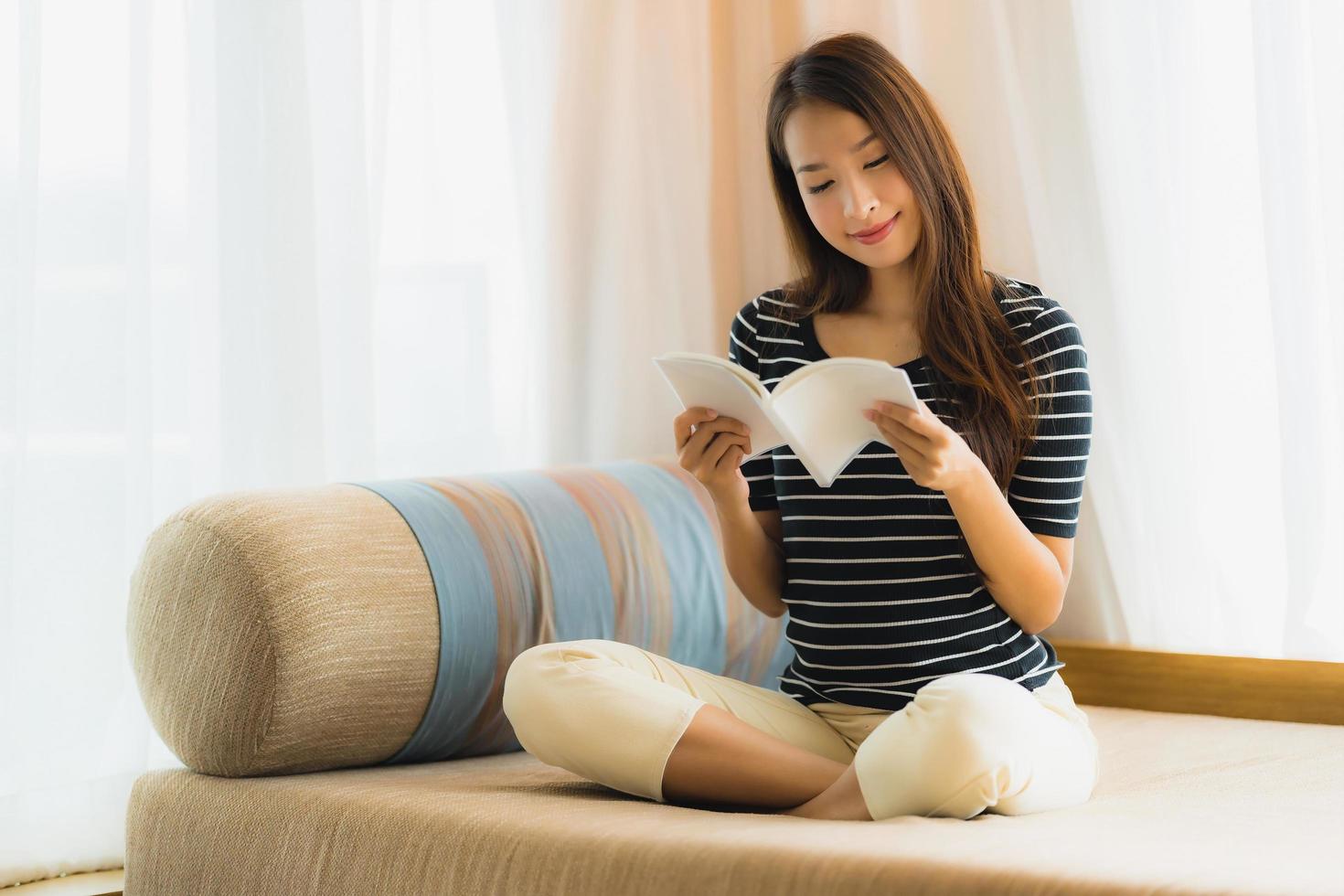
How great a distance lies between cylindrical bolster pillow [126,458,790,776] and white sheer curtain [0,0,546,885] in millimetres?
250

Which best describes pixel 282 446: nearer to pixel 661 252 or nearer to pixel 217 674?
pixel 217 674

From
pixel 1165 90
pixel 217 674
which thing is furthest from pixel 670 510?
pixel 1165 90

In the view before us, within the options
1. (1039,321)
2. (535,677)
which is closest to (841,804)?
(535,677)

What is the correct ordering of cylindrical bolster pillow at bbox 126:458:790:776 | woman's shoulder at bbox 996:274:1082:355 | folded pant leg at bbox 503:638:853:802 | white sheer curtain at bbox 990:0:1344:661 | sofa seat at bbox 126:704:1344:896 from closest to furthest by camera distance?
sofa seat at bbox 126:704:1344:896 < folded pant leg at bbox 503:638:853:802 < cylindrical bolster pillow at bbox 126:458:790:776 < woman's shoulder at bbox 996:274:1082:355 < white sheer curtain at bbox 990:0:1344:661

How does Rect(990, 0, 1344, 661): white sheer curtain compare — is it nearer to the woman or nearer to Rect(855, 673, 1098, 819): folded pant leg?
the woman

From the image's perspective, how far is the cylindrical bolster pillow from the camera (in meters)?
1.31

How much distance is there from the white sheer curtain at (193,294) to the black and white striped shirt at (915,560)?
2.28ft

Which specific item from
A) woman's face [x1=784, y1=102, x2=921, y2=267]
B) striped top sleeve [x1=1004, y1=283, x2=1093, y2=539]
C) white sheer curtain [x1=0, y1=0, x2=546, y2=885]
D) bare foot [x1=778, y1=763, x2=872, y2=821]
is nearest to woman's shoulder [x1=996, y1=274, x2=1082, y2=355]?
striped top sleeve [x1=1004, y1=283, x2=1093, y2=539]

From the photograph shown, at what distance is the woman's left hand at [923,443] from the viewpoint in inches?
45.9

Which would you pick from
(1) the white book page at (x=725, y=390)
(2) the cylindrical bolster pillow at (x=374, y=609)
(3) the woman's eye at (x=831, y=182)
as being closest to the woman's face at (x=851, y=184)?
(3) the woman's eye at (x=831, y=182)

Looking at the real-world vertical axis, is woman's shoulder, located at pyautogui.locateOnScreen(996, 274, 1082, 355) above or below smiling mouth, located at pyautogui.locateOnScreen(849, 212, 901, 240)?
below

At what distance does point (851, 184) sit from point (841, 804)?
621 millimetres

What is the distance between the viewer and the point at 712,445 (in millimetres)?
1335

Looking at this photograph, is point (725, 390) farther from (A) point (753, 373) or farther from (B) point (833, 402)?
(A) point (753, 373)
